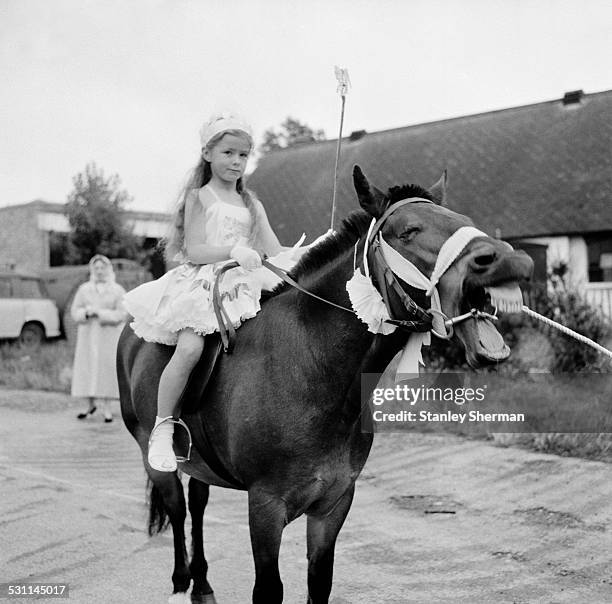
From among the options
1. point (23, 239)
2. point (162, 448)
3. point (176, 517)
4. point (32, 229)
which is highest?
point (32, 229)

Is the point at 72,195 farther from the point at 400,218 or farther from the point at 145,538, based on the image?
the point at 400,218

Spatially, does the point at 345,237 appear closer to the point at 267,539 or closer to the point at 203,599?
the point at 267,539

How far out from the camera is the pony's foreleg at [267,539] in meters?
2.63

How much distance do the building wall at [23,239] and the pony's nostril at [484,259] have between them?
1060 inches

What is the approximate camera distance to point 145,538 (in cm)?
468

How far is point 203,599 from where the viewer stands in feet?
12.0

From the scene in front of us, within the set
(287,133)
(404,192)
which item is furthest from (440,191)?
(287,133)

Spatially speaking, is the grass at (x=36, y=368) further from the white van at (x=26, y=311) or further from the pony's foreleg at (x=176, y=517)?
the pony's foreleg at (x=176, y=517)

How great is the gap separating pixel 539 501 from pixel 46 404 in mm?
8000

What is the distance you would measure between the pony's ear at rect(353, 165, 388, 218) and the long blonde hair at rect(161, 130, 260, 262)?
0.90 meters

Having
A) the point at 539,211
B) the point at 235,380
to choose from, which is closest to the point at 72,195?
the point at 539,211

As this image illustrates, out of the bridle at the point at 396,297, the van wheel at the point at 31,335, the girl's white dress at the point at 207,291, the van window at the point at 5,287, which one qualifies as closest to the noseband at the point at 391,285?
the bridle at the point at 396,297

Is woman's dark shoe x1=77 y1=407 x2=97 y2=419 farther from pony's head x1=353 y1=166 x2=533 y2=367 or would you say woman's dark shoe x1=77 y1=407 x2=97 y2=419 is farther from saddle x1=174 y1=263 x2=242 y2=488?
pony's head x1=353 y1=166 x2=533 y2=367

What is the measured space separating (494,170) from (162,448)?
18.1 metres
